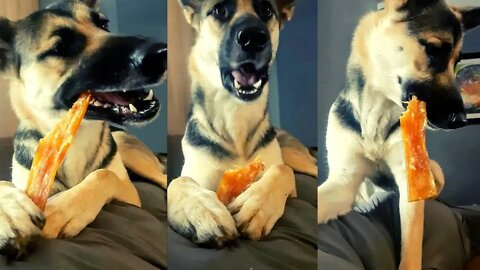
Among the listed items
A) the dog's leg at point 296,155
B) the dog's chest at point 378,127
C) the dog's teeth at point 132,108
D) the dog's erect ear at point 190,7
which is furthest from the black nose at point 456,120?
the dog's teeth at point 132,108

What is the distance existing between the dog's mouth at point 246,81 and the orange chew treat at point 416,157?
1.36 feet

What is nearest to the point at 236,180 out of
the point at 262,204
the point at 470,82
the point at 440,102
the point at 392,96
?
the point at 262,204

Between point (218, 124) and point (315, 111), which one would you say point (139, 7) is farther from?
point (315, 111)

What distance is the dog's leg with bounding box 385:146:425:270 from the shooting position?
167cm

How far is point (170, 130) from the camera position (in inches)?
67.1

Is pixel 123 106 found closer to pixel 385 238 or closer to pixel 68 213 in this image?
pixel 68 213

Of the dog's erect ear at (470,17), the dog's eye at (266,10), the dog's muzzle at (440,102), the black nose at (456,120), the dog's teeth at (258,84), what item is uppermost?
the dog's eye at (266,10)

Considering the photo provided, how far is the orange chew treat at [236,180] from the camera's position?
167cm

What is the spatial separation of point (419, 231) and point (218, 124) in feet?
2.13

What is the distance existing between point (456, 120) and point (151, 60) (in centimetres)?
88

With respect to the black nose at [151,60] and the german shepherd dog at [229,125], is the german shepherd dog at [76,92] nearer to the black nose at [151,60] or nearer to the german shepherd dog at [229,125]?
the black nose at [151,60]

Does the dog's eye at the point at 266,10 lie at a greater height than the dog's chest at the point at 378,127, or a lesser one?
greater

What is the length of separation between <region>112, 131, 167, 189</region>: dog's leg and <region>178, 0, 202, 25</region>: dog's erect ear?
383mm

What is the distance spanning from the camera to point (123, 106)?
1.64m
